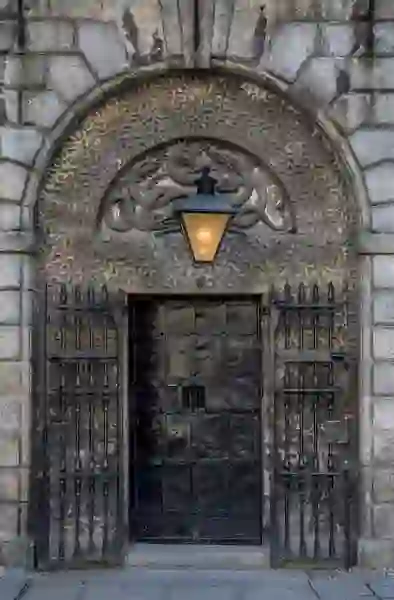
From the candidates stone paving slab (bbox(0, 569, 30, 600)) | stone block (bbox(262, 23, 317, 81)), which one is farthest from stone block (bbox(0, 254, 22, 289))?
stone block (bbox(262, 23, 317, 81))

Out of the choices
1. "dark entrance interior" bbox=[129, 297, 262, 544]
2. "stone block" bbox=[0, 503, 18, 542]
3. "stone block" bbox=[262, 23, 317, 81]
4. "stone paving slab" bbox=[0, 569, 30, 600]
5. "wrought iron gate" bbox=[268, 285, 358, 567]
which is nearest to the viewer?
"stone paving slab" bbox=[0, 569, 30, 600]

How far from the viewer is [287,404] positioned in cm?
748

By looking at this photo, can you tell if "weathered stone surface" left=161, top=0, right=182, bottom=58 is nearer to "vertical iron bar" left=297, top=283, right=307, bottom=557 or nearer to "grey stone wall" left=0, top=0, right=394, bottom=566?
"grey stone wall" left=0, top=0, right=394, bottom=566

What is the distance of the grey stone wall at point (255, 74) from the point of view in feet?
24.0

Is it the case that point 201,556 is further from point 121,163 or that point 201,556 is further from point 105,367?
point 121,163

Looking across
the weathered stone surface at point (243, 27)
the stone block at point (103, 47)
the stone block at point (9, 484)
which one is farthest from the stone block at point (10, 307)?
the weathered stone surface at point (243, 27)

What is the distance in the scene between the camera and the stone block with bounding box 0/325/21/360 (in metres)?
7.28

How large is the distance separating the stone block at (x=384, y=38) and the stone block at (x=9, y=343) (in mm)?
3397

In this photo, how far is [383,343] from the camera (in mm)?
7340

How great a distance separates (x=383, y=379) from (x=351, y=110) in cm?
200

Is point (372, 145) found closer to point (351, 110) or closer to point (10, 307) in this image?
point (351, 110)

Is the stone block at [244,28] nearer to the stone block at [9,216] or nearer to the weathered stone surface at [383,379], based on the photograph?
the stone block at [9,216]

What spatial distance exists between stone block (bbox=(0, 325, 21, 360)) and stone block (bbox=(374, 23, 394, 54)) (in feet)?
11.1

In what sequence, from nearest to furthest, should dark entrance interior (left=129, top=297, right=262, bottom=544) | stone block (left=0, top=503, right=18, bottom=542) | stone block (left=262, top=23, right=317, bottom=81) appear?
stone block (left=0, top=503, right=18, bottom=542)
stone block (left=262, top=23, right=317, bottom=81)
dark entrance interior (left=129, top=297, right=262, bottom=544)
